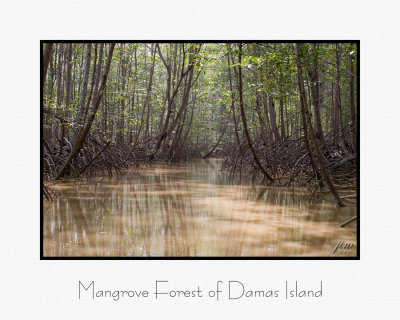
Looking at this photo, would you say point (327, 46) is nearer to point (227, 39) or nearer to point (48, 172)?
point (227, 39)

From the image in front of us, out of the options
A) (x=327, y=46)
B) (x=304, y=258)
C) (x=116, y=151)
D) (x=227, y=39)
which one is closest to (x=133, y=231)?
Result: (x=304, y=258)

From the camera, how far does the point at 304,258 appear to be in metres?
2.32

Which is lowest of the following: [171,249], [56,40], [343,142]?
[171,249]

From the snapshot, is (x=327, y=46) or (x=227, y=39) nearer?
(x=227, y=39)

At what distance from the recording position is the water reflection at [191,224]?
2.60 metres

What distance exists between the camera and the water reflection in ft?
8.53

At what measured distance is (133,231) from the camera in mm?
3100

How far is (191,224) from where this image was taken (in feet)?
11.1

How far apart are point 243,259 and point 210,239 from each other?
58 centimetres
